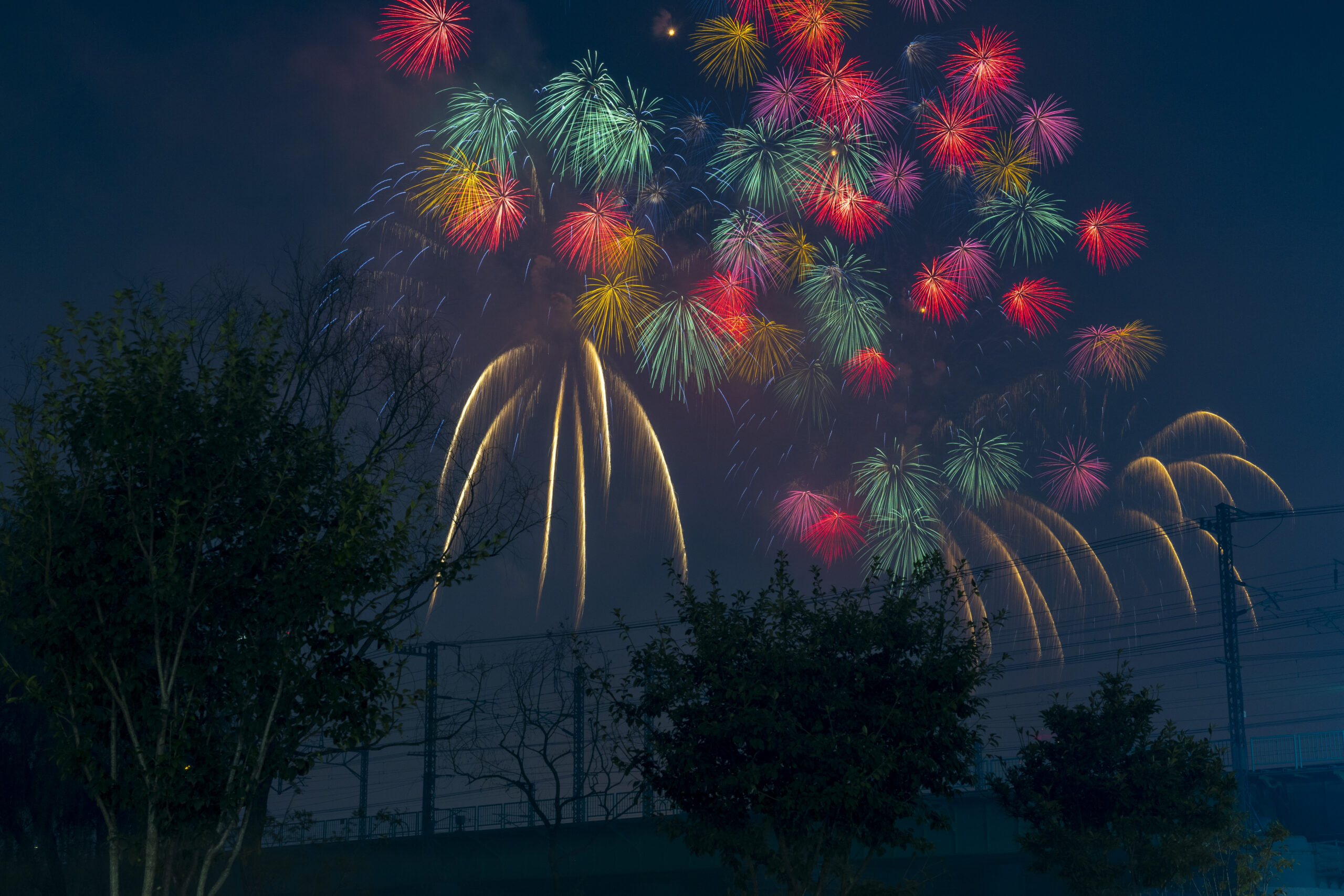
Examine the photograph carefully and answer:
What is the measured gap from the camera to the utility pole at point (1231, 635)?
136 feet

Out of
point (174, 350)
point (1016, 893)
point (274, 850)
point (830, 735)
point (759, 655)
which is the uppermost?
point (174, 350)

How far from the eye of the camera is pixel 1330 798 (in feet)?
165

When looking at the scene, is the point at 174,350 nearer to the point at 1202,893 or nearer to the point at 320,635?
the point at 320,635

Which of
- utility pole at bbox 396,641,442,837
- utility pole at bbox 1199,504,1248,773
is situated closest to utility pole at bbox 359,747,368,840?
utility pole at bbox 396,641,442,837

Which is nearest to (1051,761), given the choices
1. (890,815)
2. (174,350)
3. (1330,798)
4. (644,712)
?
(890,815)

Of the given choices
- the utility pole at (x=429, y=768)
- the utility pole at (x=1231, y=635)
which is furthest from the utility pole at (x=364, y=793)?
the utility pole at (x=1231, y=635)

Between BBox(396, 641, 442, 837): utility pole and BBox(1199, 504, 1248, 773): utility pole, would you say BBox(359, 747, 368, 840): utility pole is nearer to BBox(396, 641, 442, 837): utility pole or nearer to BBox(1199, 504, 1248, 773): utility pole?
BBox(396, 641, 442, 837): utility pole

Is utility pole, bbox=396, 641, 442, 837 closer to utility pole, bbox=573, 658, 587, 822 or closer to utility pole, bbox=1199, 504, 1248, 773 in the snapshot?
utility pole, bbox=573, 658, 587, 822

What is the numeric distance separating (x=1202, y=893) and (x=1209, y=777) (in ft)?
14.7

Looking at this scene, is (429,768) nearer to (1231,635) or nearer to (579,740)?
(579,740)

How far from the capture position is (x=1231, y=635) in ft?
142

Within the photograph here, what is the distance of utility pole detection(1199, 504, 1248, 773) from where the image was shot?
4147cm

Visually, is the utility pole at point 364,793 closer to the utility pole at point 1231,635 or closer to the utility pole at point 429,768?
the utility pole at point 429,768

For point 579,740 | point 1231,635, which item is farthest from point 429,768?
point 1231,635
